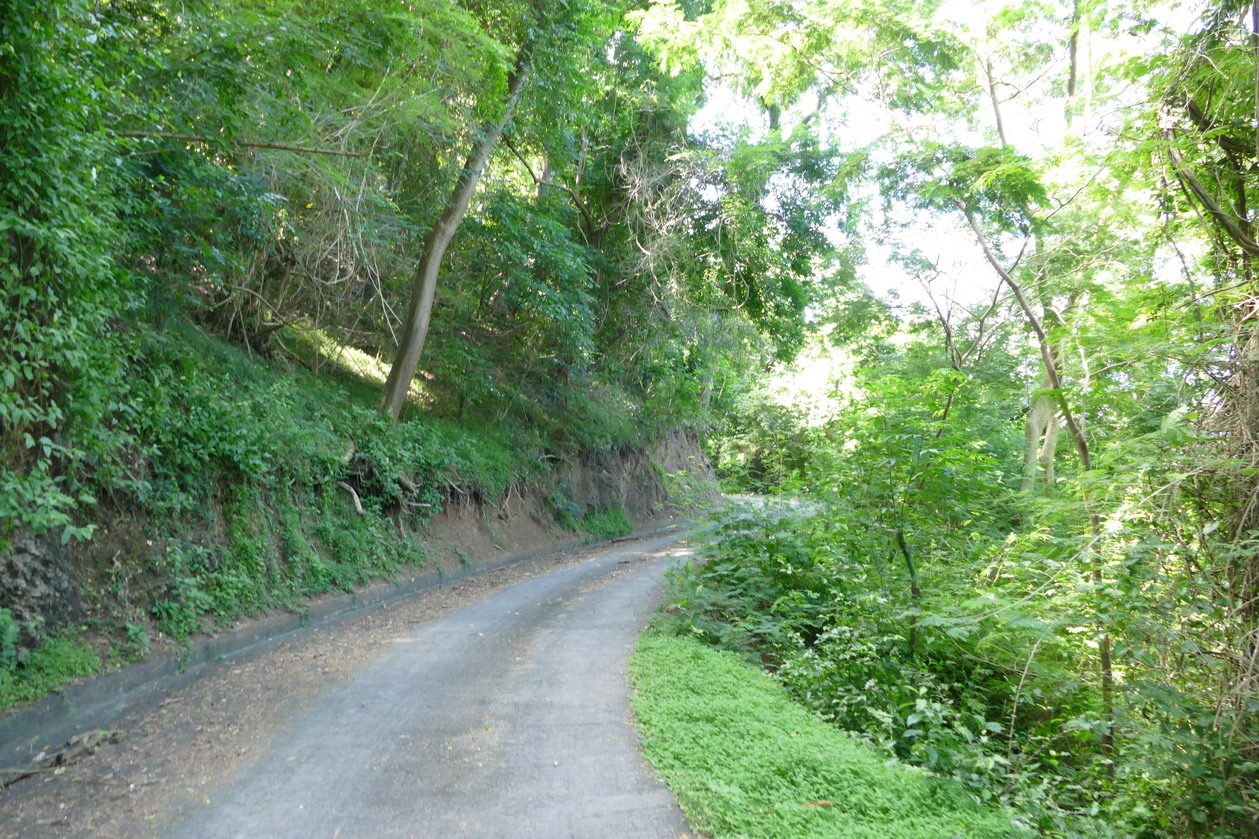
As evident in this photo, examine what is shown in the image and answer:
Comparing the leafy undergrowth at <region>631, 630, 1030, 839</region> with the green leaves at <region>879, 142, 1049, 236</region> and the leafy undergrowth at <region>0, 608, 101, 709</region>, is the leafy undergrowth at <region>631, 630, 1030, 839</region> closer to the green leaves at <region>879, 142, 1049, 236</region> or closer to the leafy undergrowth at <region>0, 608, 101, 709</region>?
the leafy undergrowth at <region>0, 608, 101, 709</region>

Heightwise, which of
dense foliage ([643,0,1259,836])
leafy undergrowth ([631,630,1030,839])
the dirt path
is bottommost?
the dirt path

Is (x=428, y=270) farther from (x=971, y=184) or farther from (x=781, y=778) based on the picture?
(x=781, y=778)

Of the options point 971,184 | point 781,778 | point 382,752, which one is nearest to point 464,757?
point 382,752

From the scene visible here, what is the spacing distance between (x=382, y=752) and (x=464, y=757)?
24.1 inches

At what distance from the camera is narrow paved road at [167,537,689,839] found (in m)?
4.21

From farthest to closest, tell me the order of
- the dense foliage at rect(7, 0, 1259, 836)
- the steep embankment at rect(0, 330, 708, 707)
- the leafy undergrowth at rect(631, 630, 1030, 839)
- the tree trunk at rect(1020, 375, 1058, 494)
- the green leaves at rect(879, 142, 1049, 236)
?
1. the tree trunk at rect(1020, 375, 1058, 494)
2. the green leaves at rect(879, 142, 1049, 236)
3. the steep embankment at rect(0, 330, 708, 707)
4. the dense foliage at rect(7, 0, 1259, 836)
5. the leafy undergrowth at rect(631, 630, 1030, 839)

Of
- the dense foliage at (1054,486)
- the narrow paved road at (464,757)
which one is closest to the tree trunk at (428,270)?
the dense foliage at (1054,486)

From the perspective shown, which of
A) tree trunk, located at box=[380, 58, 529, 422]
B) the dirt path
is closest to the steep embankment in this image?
tree trunk, located at box=[380, 58, 529, 422]

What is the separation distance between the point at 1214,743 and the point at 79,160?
27.7 ft

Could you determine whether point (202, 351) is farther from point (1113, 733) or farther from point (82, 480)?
point (1113, 733)

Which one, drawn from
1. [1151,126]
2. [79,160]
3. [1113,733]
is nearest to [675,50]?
[1151,126]

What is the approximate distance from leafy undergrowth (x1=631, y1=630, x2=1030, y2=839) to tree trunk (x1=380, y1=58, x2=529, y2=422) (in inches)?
377

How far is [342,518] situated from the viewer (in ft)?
37.5

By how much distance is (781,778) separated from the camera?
176 inches
